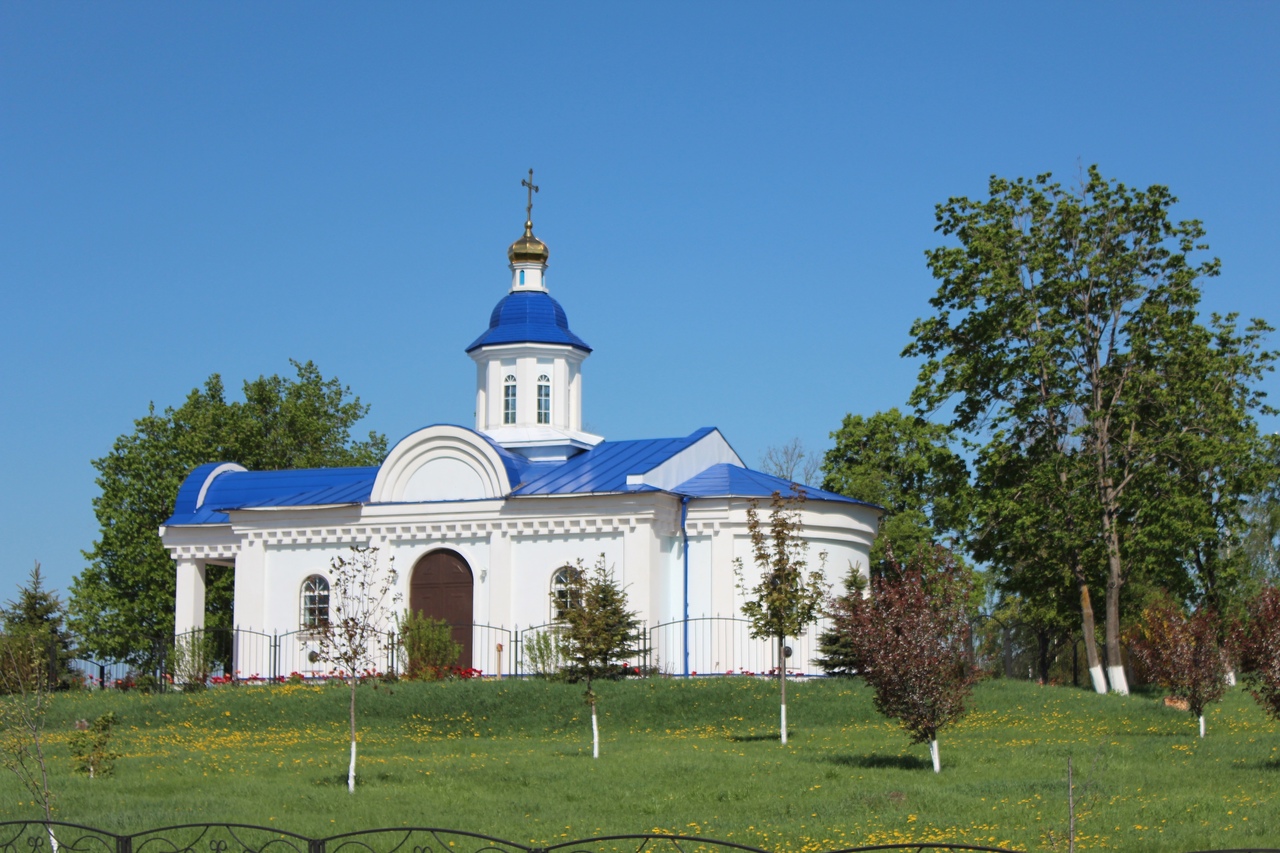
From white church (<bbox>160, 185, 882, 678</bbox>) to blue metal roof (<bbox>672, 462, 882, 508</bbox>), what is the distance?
6 centimetres

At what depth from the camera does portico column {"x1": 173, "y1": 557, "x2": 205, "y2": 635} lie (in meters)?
32.8

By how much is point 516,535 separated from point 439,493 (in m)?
1.99

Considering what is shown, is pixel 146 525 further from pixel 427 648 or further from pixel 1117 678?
pixel 1117 678

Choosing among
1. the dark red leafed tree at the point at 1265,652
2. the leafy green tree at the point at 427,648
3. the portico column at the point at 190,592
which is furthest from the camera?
the portico column at the point at 190,592

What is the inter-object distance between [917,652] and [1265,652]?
4.26 m

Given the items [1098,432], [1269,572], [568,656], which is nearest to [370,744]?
[568,656]

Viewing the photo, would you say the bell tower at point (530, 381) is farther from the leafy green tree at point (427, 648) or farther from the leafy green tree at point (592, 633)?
Result: the leafy green tree at point (592, 633)

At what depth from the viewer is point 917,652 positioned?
17312 mm

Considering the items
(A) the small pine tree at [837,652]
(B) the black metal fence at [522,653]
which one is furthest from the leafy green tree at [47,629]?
(A) the small pine tree at [837,652]

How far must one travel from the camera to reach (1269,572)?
42531mm

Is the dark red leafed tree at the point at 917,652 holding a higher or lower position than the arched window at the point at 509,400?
lower

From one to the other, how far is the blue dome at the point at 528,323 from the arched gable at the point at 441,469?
3.74 metres

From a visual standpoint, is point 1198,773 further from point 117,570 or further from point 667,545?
point 117,570

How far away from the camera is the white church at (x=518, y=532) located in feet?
93.8
